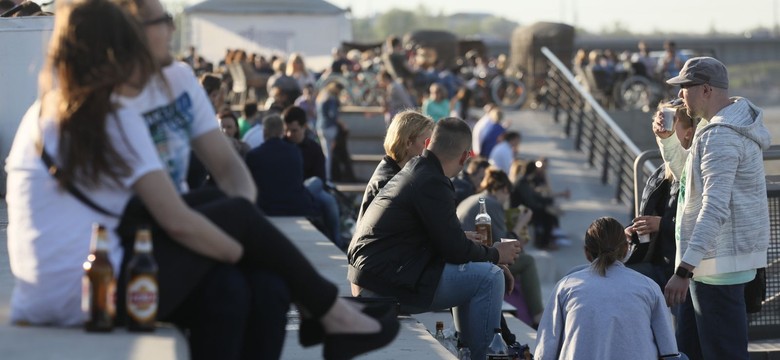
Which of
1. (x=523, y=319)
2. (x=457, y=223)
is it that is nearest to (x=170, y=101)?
(x=457, y=223)

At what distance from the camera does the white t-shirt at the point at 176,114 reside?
414 centimetres

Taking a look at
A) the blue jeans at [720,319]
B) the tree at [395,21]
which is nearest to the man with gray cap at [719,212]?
the blue jeans at [720,319]

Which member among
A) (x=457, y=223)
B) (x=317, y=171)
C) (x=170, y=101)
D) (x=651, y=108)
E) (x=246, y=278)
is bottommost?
(x=651, y=108)

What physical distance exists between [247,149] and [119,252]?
744 centimetres

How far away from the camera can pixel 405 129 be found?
7.11 m

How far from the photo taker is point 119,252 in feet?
12.7

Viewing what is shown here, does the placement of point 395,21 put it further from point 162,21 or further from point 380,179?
point 162,21

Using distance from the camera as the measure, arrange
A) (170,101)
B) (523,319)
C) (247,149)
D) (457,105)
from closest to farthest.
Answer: (170,101), (523,319), (247,149), (457,105)

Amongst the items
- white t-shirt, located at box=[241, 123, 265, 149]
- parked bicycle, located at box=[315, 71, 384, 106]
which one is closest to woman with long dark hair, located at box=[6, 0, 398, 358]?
white t-shirt, located at box=[241, 123, 265, 149]

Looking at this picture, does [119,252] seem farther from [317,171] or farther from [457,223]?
[317,171]

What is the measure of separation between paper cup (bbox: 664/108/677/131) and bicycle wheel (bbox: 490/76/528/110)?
20.6m

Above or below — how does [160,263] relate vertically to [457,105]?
above

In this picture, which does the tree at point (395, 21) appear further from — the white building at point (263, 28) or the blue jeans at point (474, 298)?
the blue jeans at point (474, 298)

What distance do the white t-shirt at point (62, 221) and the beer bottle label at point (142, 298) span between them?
115 mm
